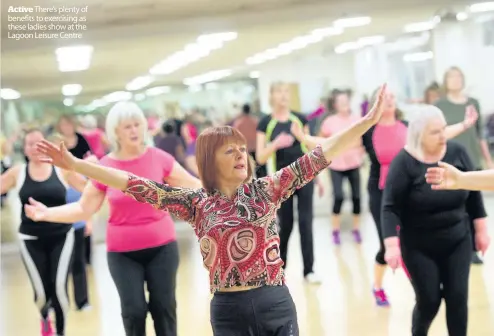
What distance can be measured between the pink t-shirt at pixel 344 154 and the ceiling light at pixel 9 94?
4248 millimetres

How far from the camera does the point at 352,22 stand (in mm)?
9836

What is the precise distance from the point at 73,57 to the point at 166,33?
1.22m

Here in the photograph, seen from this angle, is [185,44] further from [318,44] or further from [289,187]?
[289,187]

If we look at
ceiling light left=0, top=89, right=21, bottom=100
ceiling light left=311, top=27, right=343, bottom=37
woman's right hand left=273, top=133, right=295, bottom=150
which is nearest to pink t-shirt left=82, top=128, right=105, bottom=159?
ceiling light left=0, top=89, right=21, bottom=100

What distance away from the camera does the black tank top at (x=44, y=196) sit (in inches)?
167

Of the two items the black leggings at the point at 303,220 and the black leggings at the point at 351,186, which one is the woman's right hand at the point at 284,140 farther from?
the black leggings at the point at 351,186

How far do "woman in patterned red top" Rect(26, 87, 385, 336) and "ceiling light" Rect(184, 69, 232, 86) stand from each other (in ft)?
24.7

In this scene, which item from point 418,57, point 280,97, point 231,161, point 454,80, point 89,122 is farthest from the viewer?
point 418,57

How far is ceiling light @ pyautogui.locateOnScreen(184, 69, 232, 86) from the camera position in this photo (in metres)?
10.0

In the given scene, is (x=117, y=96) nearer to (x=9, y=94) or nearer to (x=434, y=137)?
(x=9, y=94)

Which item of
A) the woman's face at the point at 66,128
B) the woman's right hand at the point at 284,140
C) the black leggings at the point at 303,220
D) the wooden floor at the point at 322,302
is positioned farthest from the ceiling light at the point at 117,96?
the black leggings at the point at 303,220

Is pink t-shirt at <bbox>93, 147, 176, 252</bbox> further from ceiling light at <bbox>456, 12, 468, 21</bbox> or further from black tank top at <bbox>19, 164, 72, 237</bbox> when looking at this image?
ceiling light at <bbox>456, 12, 468, 21</bbox>

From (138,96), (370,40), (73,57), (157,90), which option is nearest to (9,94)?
(73,57)

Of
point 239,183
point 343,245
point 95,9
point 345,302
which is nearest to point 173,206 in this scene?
point 239,183
